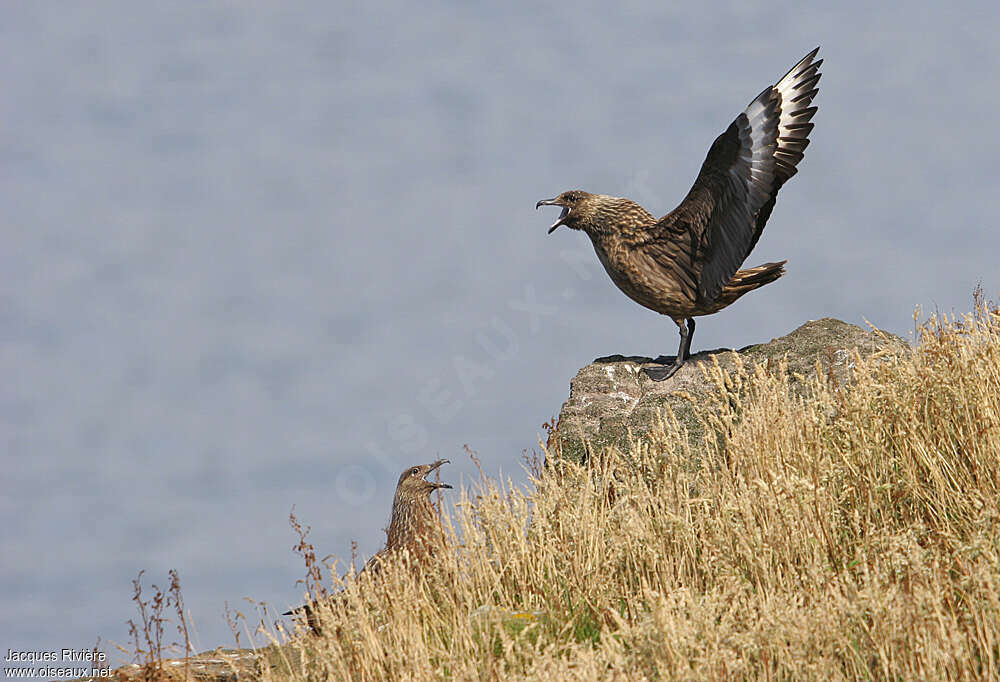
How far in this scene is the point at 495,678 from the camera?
4949 millimetres

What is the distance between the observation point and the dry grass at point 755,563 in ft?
14.6

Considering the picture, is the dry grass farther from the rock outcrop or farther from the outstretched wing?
the outstretched wing

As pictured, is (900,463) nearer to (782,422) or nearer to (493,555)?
(782,422)

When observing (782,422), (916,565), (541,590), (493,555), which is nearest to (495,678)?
(541,590)

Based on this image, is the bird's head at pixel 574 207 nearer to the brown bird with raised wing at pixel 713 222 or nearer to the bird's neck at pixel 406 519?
the brown bird with raised wing at pixel 713 222

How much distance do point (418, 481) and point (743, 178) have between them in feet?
12.3

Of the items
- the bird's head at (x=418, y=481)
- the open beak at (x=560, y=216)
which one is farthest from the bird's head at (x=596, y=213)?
the bird's head at (x=418, y=481)

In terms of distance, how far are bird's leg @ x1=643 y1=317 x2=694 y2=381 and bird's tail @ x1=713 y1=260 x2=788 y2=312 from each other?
34 cm

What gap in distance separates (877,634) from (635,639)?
120 cm

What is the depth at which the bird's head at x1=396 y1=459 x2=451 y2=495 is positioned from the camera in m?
8.45

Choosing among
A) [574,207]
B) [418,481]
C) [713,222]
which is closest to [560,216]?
[574,207]

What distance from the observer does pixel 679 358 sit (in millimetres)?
9102

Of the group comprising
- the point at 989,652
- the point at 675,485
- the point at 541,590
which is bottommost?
the point at 989,652

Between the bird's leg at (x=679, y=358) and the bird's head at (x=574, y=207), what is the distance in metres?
1.32
